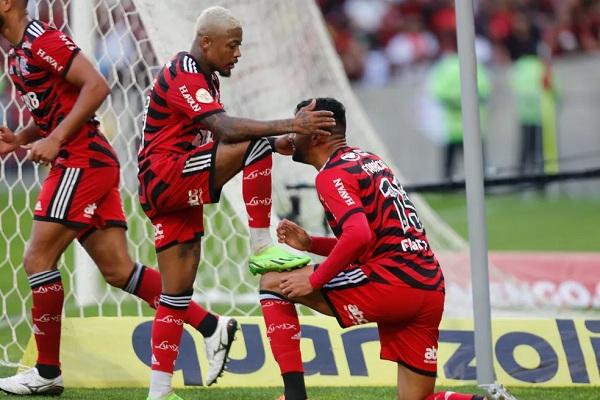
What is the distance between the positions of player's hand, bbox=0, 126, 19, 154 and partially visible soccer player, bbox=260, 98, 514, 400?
5.36ft

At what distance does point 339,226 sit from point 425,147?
16137mm

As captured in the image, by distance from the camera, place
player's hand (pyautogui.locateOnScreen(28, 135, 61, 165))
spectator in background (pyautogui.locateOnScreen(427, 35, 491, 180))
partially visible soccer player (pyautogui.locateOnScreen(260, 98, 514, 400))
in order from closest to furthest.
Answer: partially visible soccer player (pyautogui.locateOnScreen(260, 98, 514, 400)), player's hand (pyautogui.locateOnScreen(28, 135, 61, 165)), spectator in background (pyautogui.locateOnScreen(427, 35, 491, 180))

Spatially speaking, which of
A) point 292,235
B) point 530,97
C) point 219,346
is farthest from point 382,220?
point 530,97

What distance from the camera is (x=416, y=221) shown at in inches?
220

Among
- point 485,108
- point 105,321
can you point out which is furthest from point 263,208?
point 485,108

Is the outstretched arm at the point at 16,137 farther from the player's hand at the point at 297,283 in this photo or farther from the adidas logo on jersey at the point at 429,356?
the adidas logo on jersey at the point at 429,356

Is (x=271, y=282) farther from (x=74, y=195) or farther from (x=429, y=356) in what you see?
(x=74, y=195)

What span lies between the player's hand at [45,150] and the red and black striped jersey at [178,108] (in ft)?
1.42

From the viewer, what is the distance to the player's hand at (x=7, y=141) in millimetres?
6445

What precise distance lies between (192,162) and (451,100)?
48.6ft

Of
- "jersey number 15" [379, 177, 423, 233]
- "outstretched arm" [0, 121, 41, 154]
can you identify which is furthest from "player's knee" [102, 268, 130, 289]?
"jersey number 15" [379, 177, 423, 233]

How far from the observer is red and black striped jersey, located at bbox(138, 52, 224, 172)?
570 centimetres

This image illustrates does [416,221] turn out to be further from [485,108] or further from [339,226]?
[485,108]

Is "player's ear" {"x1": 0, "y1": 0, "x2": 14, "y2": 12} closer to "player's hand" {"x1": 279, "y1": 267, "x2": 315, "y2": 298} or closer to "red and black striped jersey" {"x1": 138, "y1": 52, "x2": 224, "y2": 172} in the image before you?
"red and black striped jersey" {"x1": 138, "y1": 52, "x2": 224, "y2": 172}
